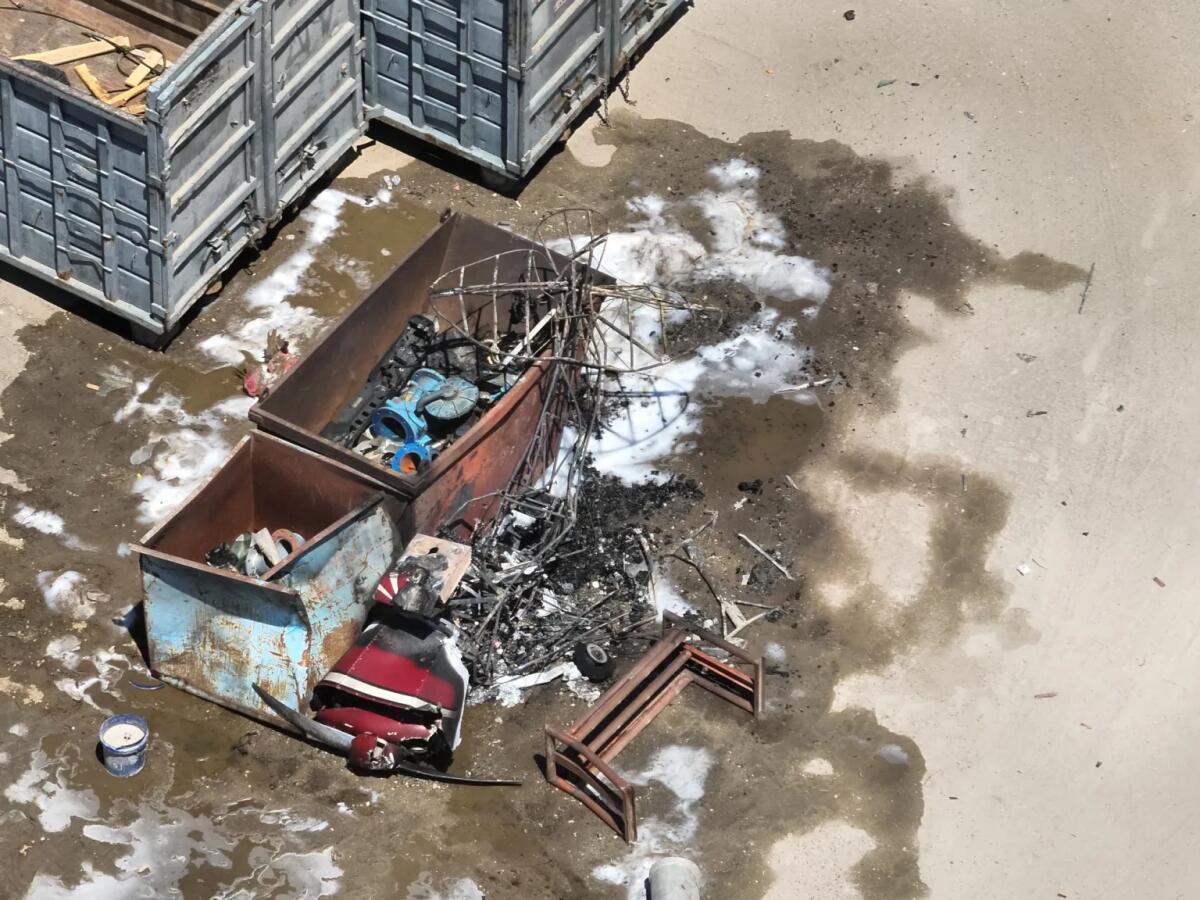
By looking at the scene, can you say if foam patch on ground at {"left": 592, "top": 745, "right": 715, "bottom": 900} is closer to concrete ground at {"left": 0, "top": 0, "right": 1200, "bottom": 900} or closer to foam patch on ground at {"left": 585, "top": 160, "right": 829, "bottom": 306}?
concrete ground at {"left": 0, "top": 0, "right": 1200, "bottom": 900}

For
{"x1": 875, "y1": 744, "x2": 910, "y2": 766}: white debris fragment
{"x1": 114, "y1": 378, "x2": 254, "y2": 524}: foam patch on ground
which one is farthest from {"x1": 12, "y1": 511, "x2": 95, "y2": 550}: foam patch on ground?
{"x1": 875, "y1": 744, "x2": 910, "y2": 766}: white debris fragment

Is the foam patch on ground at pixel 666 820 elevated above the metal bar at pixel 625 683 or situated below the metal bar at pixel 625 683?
below

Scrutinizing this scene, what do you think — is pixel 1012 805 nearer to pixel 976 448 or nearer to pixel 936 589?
pixel 936 589

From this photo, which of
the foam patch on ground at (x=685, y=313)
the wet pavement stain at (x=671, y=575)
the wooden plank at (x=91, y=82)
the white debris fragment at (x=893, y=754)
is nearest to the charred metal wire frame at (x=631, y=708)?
the wet pavement stain at (x=671, y=575)

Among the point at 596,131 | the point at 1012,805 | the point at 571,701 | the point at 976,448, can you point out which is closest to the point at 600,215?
the point at 596,131

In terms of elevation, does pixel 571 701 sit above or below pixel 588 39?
below

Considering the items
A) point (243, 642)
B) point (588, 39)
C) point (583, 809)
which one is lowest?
point (583, 809)

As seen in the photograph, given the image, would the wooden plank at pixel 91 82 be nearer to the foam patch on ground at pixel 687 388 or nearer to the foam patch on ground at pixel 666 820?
the foam patch on ground at pixel 687 388
